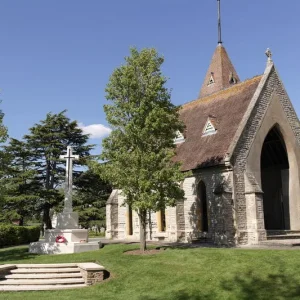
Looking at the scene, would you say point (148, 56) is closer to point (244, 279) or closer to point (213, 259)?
point (213, 259)

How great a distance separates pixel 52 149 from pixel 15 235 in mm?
11671

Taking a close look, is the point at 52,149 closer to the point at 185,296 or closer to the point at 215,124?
the point at 215,124

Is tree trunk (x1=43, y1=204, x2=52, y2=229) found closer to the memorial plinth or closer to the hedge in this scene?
the hedge

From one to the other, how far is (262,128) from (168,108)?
843 centimetres

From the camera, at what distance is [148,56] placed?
19156mm

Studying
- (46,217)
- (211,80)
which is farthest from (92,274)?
(46,217)

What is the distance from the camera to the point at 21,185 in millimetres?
39594

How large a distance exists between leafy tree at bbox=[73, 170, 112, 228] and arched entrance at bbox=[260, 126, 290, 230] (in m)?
17.3

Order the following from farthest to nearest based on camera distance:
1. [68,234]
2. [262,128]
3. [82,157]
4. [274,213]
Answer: [82,157], [274,213], [262,128], [68,234]

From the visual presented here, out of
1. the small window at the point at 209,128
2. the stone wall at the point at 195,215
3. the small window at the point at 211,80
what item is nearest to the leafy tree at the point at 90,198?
the stone wall at the point at 195,215

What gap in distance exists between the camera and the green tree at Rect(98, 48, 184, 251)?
58.1 feet

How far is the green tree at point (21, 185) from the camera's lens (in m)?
37.6

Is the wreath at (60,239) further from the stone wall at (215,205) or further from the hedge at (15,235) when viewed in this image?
the hedge at (15,235)

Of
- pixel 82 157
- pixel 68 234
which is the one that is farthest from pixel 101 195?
pixel 68 234
